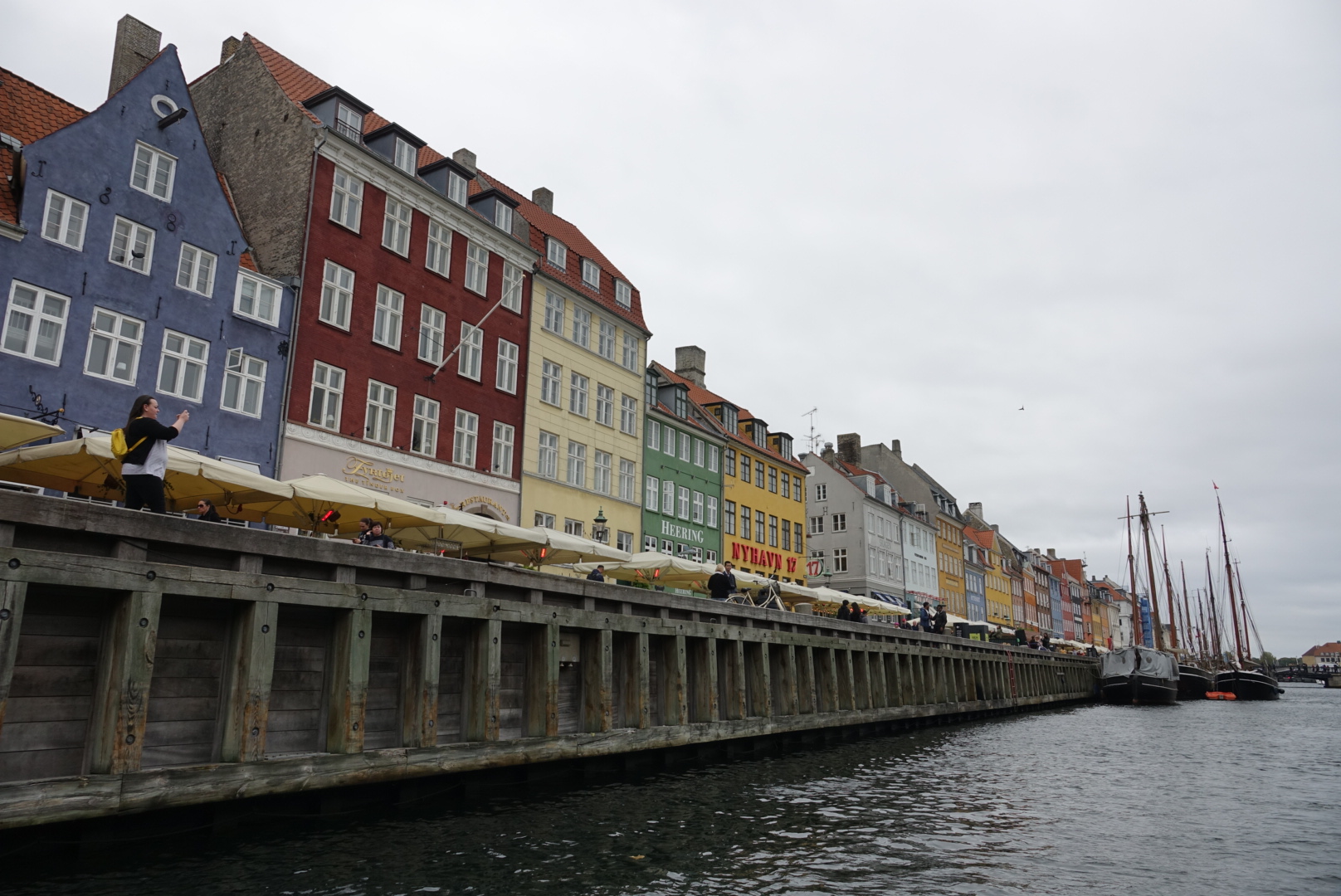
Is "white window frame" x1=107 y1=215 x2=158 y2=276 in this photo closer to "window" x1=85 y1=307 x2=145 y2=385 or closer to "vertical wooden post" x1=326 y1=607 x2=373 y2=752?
"window" x1=85 y1=307 x2=145 y2=385

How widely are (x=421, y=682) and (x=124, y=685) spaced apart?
3.99 metres

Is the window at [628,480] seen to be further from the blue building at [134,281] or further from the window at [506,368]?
the blue building at [134,281]

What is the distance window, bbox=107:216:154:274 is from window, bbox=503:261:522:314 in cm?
1333

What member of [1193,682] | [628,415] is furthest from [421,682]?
[1193,682]

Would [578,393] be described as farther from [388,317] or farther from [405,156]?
[405,156]

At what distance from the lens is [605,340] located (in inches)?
1647

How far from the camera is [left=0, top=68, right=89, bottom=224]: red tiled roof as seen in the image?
22.9 meters

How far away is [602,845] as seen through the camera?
37.1 ft

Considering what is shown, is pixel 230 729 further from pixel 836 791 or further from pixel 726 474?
pixel 726 474

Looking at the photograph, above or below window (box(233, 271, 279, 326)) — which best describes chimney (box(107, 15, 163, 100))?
above

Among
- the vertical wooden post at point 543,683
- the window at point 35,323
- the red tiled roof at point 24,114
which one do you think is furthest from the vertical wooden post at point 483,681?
the red tiled roof at point 24,114

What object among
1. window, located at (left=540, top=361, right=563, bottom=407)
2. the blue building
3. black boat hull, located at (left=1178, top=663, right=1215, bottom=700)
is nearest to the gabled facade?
window, located at (left=540, top=361, right=563, bottom=407)

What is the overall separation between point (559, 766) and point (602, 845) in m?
4.47

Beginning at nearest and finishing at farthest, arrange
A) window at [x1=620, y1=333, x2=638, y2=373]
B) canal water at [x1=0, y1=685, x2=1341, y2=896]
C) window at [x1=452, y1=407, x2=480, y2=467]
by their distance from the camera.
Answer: canal water at [x1=0, y1=685, x2=1341, y2=896] → window at [x1=452, y1=407, x2=480, y2=467] → window at [x1=620, y1=333, x2=638, y2=373]
